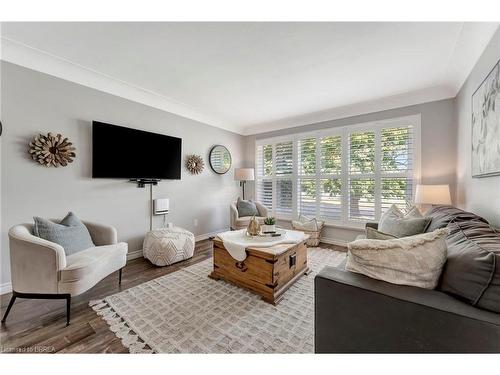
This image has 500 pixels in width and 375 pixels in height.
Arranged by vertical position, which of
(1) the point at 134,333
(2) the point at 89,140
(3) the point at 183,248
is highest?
(2) the point at 89,140

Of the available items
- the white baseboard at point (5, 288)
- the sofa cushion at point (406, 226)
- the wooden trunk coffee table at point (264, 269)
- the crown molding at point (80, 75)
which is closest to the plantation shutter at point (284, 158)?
the crown molding at point (80, 75)

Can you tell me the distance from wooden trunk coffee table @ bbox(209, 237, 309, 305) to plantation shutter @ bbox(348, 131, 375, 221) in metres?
1.73

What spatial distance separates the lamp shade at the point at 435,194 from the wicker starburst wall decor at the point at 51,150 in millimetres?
4312

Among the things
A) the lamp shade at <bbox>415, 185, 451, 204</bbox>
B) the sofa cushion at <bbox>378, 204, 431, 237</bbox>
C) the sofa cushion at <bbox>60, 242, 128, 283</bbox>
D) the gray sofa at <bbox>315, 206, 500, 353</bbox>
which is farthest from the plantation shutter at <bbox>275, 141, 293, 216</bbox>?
the gray sofa at <bbox>315, 206, 500, 353</bbox>

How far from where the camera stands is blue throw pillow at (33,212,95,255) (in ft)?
6.08

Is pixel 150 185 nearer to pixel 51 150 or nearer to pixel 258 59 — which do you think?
pixel 51 150

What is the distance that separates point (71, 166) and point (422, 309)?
3354 mm

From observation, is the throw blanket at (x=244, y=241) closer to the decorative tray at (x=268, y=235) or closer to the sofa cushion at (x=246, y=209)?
the decorative tray at (x=268, y=235)

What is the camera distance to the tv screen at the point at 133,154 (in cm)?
269
